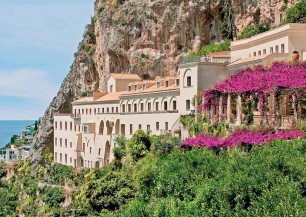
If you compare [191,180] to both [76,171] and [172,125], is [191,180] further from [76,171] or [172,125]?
[76,171]

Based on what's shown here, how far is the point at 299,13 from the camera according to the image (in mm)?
58594

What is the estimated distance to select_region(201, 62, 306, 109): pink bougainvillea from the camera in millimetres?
39312

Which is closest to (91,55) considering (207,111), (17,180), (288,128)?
(17,180)

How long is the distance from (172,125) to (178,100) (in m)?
3.07

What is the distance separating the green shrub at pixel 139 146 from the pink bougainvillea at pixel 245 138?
8.55 m

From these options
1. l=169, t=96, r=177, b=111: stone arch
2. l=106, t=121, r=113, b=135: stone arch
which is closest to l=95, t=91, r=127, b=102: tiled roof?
l=106, t=121, r=113, b=135: stone arch

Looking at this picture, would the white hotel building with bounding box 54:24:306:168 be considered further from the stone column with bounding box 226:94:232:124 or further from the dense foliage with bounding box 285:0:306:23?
the dense foliage with bounding box 285:0:306:23

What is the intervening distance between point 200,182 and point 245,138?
7.25 metres

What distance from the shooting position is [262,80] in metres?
41.7

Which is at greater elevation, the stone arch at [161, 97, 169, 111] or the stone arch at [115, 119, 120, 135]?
the stone arch at [161, 97, 169, 111]

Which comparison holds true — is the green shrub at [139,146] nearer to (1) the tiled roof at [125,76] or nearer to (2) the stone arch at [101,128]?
(2) the stone arch at [101,128]

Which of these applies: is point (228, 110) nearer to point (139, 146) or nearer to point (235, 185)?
point (139, 146)

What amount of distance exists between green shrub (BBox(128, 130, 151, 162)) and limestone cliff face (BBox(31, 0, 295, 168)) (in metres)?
29.9

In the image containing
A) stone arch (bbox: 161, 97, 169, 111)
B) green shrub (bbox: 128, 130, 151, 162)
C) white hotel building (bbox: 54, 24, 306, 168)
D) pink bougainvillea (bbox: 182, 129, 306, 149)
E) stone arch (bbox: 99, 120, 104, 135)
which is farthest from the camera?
stone arch (bbox: 99, 120, 104, 135)
